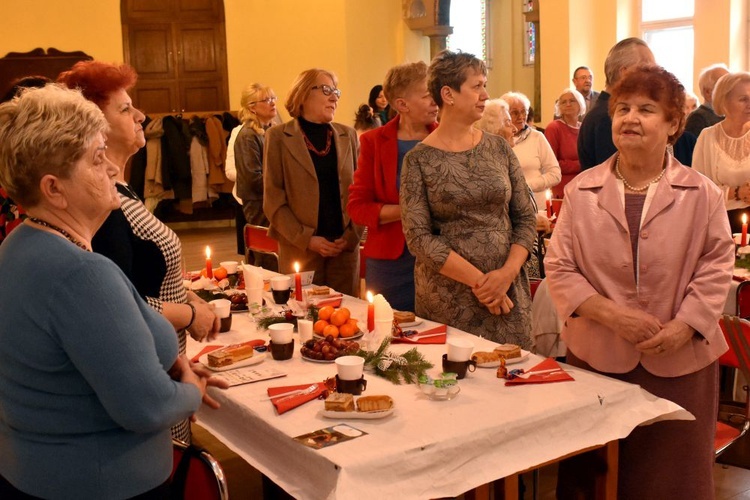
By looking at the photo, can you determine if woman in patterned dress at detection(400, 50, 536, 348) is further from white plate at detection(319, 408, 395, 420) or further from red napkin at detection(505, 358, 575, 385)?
white plate at detection(319, 408, 395, 420)

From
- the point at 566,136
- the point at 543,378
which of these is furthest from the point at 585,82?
the point at 543,378

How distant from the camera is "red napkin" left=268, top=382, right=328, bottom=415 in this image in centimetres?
226

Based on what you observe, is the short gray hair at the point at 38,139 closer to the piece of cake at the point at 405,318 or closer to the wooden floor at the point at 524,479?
the piece of cake at the point at 405,318

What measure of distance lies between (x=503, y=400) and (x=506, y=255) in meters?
0.91

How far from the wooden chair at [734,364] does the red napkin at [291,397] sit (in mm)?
1305

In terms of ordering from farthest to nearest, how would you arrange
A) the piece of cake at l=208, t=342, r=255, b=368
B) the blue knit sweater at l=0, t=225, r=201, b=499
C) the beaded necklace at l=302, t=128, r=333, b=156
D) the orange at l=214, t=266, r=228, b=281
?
the beaded necklace at l=302, t=128, r=333, b=156, the orange at l=214, t=266, r=228, b=281, the piece of cake at l=208, t=342, r=255, b=368, the blue knit sweater at l=0, t=225, r=201, b=499

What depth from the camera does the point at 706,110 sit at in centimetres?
641

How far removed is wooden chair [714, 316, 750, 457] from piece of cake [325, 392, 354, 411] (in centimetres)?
128

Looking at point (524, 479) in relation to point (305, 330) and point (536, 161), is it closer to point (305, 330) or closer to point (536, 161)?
point (305, 330)

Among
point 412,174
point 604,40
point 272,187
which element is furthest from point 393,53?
point 412,174

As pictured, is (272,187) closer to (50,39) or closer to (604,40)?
(604,40)

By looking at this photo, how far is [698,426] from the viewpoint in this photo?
2518mm

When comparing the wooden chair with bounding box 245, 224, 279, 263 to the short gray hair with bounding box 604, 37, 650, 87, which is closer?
the short gray hair with bounding box 604, 37, 650, 87

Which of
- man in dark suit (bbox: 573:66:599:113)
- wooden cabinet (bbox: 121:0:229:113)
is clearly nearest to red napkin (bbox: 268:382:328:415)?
man in dark suit (bbox: 573:66:599:113)
